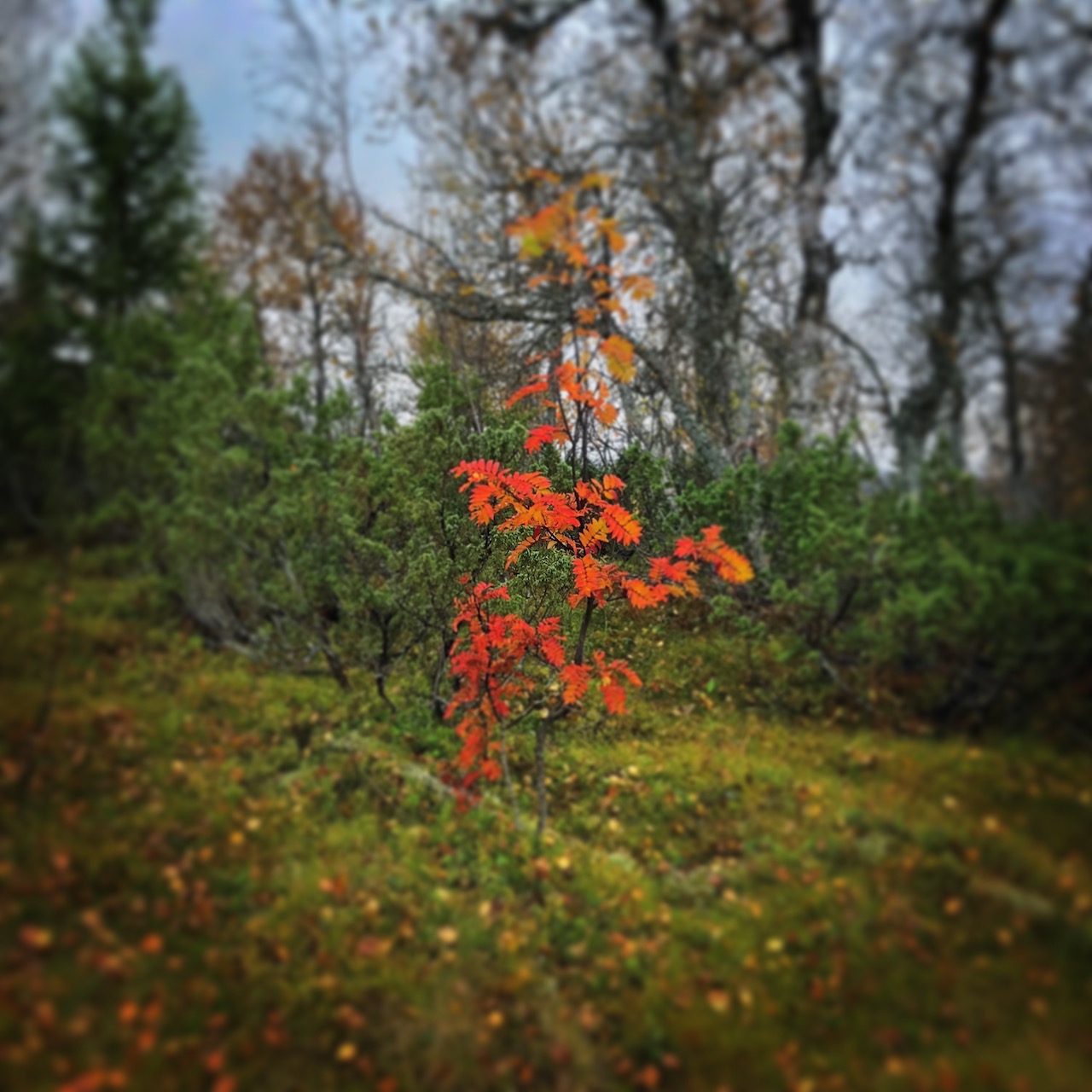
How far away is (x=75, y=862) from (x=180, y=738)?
983mm

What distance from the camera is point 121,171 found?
413 centimetres

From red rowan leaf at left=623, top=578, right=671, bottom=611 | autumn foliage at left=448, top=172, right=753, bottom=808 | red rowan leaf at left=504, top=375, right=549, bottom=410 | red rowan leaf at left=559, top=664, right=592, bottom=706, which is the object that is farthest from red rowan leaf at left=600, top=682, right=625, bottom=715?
red rowan leaf at left=504, top=375, right=549, bottom=410

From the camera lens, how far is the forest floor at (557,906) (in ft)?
7.45

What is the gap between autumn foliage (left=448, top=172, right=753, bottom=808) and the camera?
11.2 ft

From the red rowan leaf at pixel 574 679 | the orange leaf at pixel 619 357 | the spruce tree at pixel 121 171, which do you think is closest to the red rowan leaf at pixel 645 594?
the red rowan leaf at pixel 574 679

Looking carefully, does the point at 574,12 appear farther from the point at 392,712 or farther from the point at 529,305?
the point at 392,712

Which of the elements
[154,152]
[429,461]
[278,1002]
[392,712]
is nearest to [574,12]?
[154,152]

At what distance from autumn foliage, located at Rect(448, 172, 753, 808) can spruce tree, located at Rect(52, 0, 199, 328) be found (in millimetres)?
2667

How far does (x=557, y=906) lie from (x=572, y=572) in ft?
5.33

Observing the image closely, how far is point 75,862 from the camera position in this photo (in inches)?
108

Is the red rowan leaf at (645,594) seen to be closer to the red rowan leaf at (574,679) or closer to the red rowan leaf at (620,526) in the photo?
the red rowan leaf at (620,526)

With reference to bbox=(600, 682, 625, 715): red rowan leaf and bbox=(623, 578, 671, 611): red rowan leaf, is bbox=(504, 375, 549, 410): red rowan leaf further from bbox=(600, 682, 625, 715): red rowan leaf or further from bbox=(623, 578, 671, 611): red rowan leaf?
bbox=(600, 682, 625, 715): red rowan leaf

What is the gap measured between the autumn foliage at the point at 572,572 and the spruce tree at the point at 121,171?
2.67 meters

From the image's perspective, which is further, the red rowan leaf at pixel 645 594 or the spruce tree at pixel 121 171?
the spruce tree at pixel 121 171
